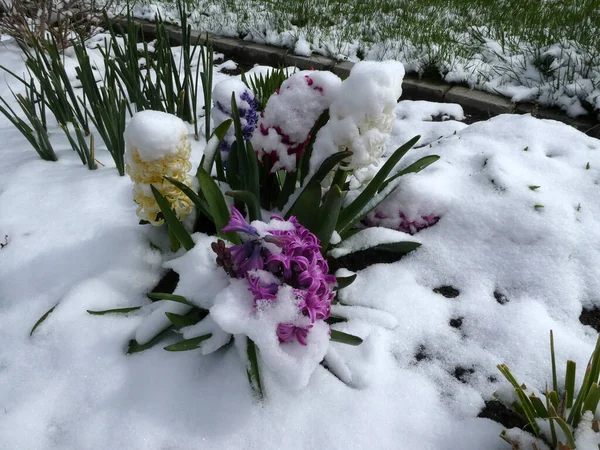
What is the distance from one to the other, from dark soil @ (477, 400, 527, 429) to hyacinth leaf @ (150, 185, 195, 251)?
0.94m

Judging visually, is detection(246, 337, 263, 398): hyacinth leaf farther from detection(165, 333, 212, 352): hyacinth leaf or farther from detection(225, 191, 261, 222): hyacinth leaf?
detection(225, 191, 261, 222): hyacinth leaf

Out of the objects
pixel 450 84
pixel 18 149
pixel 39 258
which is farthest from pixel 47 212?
pixel 450 84

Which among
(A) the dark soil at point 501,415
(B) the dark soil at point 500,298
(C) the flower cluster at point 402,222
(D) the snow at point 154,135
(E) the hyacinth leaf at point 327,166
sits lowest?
(A) the dark soil at point 501,415

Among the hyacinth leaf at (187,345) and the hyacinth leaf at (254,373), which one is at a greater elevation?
the hyacinth leaf at (187,345)

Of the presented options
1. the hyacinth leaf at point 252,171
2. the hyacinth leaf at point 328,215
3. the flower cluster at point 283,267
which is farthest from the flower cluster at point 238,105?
the flower cluster at point 283,267

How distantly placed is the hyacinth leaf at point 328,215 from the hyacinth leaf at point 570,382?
0.65 meters

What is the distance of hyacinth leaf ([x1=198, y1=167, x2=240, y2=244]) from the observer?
1286mm

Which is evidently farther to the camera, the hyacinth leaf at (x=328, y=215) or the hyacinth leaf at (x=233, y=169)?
the hyacinth leaf at (x=233, y=169)

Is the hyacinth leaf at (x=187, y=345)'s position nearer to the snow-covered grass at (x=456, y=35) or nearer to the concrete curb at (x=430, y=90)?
the concrete curb at (x=430, y=90)

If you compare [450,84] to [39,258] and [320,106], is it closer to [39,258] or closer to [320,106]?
[320,106]

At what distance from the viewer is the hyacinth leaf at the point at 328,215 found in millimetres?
1208

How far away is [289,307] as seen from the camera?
1071 mm

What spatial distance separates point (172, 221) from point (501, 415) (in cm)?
104

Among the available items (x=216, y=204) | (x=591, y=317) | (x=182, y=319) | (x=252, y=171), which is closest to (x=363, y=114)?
(x=252, y=171)
